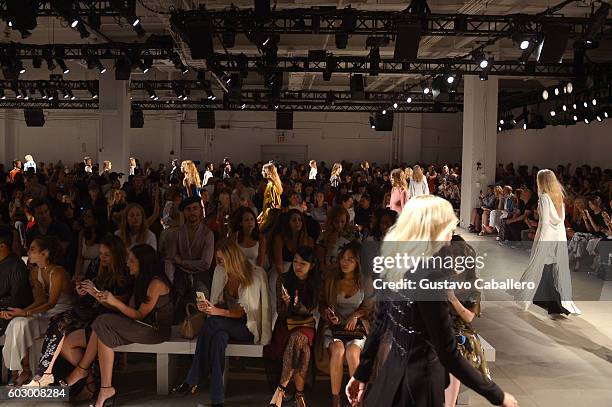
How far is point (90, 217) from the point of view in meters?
6.18

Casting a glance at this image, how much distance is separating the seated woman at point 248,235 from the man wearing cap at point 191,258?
229mm

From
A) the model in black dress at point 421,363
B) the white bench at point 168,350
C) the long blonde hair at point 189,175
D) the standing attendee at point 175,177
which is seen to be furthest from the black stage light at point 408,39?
the model in black dress at point 421,363

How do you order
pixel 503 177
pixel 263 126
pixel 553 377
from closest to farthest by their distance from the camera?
pixel 553 377, pixel 503 177, pixel 263 126

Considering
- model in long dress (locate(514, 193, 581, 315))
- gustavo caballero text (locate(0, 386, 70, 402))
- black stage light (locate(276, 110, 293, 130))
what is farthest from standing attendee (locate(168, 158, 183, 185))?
gustavo caballero text (locate(0, 386, 70, 402))

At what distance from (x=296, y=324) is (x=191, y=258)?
1.61 m

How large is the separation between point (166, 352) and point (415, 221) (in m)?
2.80

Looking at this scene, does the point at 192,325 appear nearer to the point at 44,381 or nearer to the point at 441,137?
the point at 44,381

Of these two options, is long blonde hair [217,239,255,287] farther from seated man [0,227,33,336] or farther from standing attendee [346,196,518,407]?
standing attendee [346,196,518,407]

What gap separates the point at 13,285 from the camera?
16.3 feet

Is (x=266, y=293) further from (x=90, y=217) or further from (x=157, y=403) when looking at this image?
(x=90, y=217)

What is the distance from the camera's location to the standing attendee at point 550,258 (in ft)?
23.0

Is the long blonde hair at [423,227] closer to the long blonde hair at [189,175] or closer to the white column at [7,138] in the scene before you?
the long blonde hair at [189,175]

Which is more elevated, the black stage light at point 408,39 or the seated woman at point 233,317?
the black stage light at point 408,39

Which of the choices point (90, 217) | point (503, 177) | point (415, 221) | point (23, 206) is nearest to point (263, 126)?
point (503, 177)
